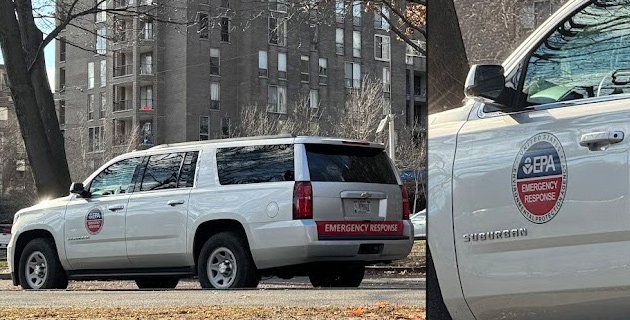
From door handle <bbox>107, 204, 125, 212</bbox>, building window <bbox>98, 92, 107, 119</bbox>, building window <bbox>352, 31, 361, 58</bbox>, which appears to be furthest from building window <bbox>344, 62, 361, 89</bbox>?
door handle <bbox>107, 204, 125, 212</bbox>

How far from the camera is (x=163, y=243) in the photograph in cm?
1233

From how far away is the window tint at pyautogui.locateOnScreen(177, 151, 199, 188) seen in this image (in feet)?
40.5

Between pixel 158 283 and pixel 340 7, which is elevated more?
pixel 340 7

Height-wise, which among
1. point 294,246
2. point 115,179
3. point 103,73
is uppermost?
point 103,73

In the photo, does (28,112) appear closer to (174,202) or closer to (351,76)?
(174,202)

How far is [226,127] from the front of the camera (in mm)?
64562

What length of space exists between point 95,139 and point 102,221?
53696mm

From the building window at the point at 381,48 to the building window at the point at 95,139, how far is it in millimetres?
20665

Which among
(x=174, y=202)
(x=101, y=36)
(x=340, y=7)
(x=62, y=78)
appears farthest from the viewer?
(x=62, y=78)

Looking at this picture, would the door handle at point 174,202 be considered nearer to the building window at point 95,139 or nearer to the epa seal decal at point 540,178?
the epa seal decal at point 540,178

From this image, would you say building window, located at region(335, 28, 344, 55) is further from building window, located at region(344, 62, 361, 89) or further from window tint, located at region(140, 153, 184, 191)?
window tint, located at region(140, 153, 184, 191)

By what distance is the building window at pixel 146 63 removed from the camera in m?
64.7

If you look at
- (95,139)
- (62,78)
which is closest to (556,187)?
(95,139)

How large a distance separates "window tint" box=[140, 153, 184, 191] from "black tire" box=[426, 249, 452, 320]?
7.56 meters
